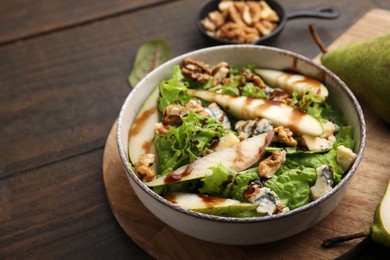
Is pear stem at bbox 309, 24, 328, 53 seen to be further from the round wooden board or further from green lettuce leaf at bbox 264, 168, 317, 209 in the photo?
green lettuce leaf at bbox 264, 168, 317, 209

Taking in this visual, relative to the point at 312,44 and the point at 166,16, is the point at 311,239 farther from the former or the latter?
the point at 166,16

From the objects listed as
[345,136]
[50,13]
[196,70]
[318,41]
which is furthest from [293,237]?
[50,13]

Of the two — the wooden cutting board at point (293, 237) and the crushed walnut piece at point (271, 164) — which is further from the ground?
the crushed walnut piece at point (271, 164)

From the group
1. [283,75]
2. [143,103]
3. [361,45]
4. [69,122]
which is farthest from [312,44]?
[69,122]

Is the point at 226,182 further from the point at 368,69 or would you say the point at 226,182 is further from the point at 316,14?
the point at 316,14

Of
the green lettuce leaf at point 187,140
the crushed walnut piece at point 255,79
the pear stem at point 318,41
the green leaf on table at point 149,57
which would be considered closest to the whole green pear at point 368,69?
the pear stem at point 318,41

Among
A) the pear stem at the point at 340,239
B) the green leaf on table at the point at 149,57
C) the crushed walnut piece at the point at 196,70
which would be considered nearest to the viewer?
the pear stem at the point at 340,239

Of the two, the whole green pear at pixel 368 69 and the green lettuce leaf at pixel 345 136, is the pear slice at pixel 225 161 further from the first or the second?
the whole green pear at pixel 368 69
